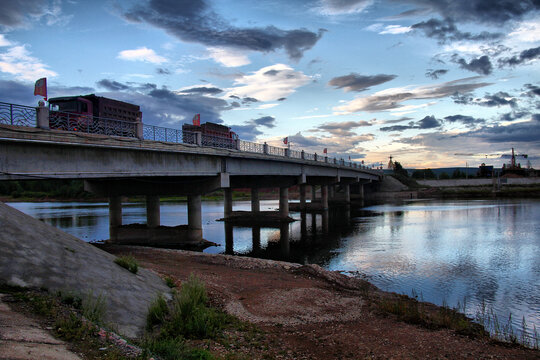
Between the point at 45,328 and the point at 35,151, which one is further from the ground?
the point at 35,151

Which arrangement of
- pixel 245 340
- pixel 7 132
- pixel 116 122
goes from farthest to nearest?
1. pixel 116 122
2. pixel 7 132
3. pixel 245 340

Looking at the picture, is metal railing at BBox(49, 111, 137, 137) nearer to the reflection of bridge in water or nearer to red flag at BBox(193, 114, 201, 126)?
red flag at BBox(193, 114, 201, 126)

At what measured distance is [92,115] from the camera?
24891 millimetres

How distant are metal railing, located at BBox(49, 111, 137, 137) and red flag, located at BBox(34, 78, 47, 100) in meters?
1.11

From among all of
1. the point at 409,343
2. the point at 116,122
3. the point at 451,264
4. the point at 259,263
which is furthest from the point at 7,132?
the point at 451,264

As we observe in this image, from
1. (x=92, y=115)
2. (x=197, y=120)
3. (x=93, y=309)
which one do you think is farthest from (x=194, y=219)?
(x=93, y=309)

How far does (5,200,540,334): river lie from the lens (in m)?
16.9

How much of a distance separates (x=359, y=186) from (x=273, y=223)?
217 ft

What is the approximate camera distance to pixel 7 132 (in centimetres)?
1570

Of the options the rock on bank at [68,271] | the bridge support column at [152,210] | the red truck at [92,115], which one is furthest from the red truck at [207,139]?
the rock on bank at [68,271]

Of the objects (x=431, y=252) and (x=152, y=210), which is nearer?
(x=431, y=252)

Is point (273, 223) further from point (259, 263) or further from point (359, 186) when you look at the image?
point (359, 186)

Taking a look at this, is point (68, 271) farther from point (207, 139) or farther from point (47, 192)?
point (47, 192)

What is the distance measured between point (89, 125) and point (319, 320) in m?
16.6
